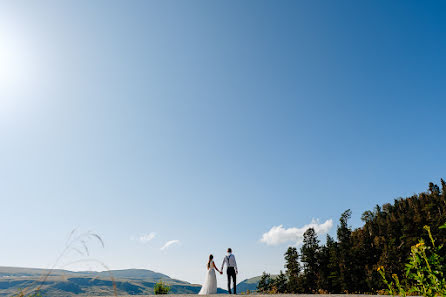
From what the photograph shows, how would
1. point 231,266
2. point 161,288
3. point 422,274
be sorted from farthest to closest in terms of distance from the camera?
point 161,288 < point 231,266 < point 422,274

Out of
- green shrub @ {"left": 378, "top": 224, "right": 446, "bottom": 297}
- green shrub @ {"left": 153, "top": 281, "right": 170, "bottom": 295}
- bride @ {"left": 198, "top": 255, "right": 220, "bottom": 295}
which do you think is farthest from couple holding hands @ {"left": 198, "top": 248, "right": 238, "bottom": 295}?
green shrub @ {"left": 378, "top": 224, "right": 446, "bottom": 297}

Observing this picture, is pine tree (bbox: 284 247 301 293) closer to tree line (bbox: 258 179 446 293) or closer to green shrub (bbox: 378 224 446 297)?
tree line (bbox: 258 179 446 293)

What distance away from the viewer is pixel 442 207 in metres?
66.8

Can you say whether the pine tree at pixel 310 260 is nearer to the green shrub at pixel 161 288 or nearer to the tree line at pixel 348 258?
the tree line at pixel 348 258

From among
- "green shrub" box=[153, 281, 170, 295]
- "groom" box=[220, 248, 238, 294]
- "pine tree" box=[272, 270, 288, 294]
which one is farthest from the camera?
"pine tree" box=[272, 270, 288, 294]

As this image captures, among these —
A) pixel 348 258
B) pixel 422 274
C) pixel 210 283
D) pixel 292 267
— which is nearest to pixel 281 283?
pixel 292 267

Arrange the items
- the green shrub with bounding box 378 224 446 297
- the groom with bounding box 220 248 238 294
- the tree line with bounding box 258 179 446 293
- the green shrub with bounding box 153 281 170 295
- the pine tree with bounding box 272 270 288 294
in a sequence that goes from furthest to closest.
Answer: the pine tree with bounding box 272 270 288 294 < the tree line with bounding box 258 179 446 293 < the green shrub with bounding box 153 281 170 295 < the groom with bounding box 220 248 238 294 < the green shrub with bounding box 378 224 446 297

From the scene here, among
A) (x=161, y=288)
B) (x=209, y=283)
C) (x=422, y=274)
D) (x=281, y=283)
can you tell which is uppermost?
(x=422, y=274)

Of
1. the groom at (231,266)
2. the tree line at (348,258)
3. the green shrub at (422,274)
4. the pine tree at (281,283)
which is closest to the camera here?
the green shrub at (422,274)

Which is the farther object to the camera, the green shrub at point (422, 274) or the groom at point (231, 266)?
the groom at point (231, 266)

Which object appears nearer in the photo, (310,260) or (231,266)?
(231,266)

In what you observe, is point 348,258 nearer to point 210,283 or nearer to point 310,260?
point 310,260

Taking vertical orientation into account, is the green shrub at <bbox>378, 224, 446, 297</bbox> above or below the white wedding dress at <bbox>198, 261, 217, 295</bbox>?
above

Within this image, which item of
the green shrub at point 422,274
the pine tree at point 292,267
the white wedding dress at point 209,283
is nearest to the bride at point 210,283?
the white wedding dress at point 209,283
